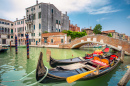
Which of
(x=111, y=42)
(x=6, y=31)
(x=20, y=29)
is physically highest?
(x=20, y=29)

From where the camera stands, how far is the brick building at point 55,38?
19.3 m

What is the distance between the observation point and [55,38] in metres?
20.0

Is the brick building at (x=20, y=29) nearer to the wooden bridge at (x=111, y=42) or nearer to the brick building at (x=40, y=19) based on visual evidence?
the brick building at (x=40, y=19)

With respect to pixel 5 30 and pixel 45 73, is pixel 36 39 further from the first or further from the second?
pixel 45 73

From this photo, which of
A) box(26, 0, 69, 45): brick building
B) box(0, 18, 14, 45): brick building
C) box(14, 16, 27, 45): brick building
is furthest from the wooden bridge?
box(0, 18, 14, 45): brick building

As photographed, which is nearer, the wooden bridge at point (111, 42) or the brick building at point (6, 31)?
the wooden bridge at point (111, 42)

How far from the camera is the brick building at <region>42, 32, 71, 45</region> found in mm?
19281

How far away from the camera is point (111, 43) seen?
11.4m

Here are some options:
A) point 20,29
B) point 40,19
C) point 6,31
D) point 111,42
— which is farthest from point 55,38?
point 6,31

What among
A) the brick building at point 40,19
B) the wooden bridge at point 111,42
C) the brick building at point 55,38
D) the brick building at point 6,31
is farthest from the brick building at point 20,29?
the wooden bridge at point 111,42

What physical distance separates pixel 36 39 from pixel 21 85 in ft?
66.4

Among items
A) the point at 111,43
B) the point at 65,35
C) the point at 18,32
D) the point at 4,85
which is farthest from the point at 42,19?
the point at 4,85

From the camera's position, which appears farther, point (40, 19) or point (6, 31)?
point (6, 31)

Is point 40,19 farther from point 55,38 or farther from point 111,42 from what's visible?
point 111,42
